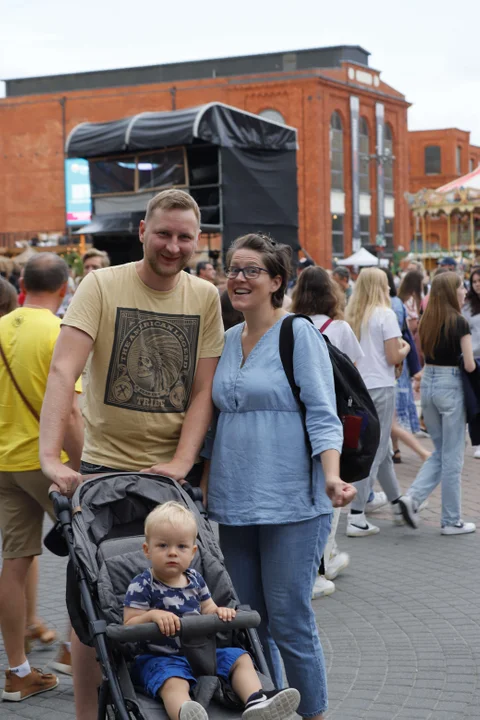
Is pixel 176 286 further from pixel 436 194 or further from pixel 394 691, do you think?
pixel 436 194

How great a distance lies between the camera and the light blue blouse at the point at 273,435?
4047 mm

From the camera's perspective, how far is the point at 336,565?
7.35 meters

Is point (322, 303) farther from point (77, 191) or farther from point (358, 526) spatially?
point (77, 191)

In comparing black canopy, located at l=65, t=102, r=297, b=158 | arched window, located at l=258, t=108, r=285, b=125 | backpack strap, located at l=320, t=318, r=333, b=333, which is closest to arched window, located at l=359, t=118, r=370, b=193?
arched window, located at l=258, t=108, r=285, b=125

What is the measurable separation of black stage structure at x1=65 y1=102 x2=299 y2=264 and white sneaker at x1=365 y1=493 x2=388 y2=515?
9.84 meters

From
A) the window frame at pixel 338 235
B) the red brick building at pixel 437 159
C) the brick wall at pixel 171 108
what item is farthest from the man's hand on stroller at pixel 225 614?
the red brick building at pixel 437 159

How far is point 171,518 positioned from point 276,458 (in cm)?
68

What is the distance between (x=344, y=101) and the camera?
5488 centimetres

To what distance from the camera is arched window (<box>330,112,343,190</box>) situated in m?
53.8

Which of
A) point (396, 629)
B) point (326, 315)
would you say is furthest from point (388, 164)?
point (396, 629)

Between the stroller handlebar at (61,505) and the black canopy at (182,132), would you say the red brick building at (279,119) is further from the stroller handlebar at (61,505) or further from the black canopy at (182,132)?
the stroller handlebar at (61,505)

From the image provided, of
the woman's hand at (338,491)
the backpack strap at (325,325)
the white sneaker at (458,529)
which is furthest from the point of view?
the white sneaker at (458,529)

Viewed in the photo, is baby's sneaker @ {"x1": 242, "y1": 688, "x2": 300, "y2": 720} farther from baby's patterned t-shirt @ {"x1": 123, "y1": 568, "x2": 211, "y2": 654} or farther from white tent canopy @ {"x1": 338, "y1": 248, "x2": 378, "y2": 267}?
white tent canopy @ {"x1": 338, "y1": 248, "x2": 378, "y2": 267}

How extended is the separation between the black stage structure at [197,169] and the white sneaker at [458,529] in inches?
429
